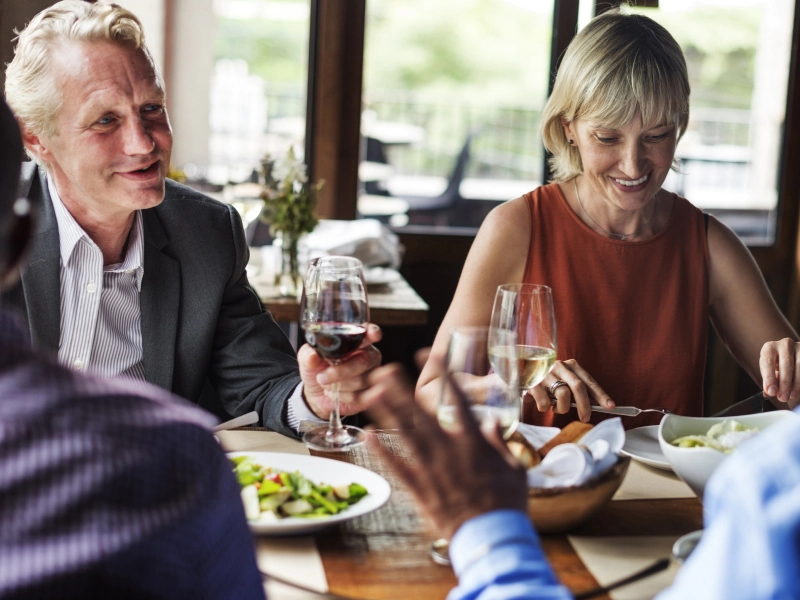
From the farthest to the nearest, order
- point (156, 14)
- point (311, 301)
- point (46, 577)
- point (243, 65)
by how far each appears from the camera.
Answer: point (243, 65), point (156, 14), point (311, 301), point (46, 577)

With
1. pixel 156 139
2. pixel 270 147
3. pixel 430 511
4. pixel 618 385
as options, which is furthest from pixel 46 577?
pixel 270 147

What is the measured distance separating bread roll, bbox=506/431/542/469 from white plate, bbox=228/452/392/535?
18 centimetres

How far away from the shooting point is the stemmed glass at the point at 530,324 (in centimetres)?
138

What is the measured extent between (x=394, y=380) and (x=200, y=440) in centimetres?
25

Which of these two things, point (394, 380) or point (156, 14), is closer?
point (394, 380)

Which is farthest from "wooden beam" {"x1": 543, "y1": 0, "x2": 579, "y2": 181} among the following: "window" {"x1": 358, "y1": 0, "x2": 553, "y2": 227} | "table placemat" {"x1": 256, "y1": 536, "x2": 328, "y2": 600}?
"table placemat" {"x1": 256, "y1": 536, "x2": 328, "y2": 600}

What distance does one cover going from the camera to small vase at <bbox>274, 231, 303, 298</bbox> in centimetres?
293

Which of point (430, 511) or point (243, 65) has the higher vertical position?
point (243, 65)

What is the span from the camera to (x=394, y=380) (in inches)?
32.4

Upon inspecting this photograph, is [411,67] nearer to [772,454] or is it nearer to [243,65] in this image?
[243,65]

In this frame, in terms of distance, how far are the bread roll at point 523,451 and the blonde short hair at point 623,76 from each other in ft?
3.26

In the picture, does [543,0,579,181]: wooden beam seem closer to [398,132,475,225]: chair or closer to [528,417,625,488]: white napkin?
[398,132,475,225]: chair

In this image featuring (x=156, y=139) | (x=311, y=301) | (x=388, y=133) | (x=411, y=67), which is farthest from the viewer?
(x=411, y=67)

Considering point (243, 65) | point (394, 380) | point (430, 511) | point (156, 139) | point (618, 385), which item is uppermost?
point (243, 65)
